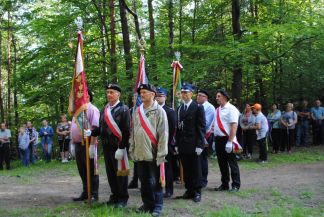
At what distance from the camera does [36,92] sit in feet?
52.3

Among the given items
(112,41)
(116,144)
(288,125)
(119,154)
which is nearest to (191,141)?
(116,144)

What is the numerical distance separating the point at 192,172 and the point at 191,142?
54 cm

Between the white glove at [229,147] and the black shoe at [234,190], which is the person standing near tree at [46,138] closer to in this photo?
the black shoe at [234,190]

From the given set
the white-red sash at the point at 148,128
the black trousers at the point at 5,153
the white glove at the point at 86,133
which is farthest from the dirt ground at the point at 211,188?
the black trousers at the point at 5,153

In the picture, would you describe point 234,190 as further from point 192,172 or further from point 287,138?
point 287,138

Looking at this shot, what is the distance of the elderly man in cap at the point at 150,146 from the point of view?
583cm

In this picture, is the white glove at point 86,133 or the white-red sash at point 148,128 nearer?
the white-red sash at point 148,128

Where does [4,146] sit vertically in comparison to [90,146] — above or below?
below

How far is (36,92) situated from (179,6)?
26.9 feet

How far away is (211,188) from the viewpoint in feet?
27.3

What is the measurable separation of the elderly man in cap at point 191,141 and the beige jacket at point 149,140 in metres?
1.16

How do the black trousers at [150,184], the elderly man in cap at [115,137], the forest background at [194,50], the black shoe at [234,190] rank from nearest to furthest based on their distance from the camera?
the black trousers at [150,184] → the elderly man in cap at [115,137] → the black shoe at [234,190] → the forest background at [194,50]

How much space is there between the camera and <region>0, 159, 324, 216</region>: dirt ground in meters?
7.02

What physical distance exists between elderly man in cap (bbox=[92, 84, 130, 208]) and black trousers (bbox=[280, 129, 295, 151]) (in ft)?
32.8
